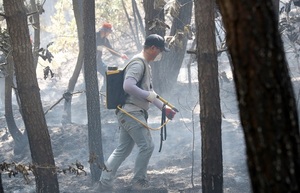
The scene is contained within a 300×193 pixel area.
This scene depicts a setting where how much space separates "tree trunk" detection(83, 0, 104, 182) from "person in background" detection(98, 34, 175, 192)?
64 cm

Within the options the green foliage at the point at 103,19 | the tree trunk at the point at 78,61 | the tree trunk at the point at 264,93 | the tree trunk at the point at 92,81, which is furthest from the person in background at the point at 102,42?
the tree trunk at the point at 264,93

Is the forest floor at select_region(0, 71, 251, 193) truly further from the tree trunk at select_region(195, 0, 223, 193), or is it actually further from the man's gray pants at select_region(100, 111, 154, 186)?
the tree trunk at select_region(195, 0, 223, 193)

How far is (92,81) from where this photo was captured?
814cm

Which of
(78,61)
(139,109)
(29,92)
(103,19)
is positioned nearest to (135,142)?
(139,109)

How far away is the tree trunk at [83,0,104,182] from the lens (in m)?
7.98

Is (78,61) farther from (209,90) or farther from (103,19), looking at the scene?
(103,19)

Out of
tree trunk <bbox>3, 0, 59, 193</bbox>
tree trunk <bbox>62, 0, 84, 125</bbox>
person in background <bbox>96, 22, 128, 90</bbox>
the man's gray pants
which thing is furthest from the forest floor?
person in background <bbox>96, 22, 128, 90</bbox>

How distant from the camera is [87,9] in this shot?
7.97 metres

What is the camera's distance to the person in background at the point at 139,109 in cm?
688

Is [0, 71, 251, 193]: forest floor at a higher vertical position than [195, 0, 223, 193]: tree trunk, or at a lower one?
lower

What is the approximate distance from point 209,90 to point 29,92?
2.04 metres

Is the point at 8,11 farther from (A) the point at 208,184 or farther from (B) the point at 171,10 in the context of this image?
(A) the point at 208,184

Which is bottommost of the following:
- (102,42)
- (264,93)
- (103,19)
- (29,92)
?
(29,92)

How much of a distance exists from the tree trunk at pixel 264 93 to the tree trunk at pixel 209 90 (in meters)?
3.65
